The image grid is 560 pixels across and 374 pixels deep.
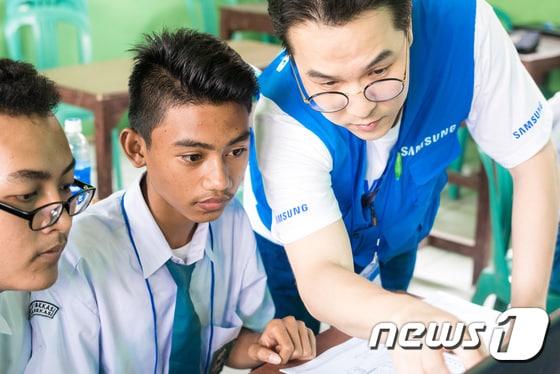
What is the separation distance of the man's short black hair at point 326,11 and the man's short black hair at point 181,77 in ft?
0.58

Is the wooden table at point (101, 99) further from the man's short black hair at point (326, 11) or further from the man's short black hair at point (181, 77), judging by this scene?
the man's short black hair at point (326, 11)

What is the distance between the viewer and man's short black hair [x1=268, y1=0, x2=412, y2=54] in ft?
3.42

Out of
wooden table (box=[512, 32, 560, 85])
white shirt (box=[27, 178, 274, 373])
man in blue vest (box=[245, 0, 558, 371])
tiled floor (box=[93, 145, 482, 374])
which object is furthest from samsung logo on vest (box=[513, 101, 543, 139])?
wooden table (box=[512, 32, 560, 85])

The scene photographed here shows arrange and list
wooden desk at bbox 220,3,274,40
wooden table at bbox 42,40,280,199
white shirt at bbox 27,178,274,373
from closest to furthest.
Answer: white shirt at bbox 27,178,274,373, wooden table at bbox 42,40,280,199, wooden desk at bbox 220,3,274,40

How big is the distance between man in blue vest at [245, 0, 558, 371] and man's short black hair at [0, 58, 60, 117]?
0.33 metres

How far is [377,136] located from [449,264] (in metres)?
2.18

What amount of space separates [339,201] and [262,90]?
0.23 meters

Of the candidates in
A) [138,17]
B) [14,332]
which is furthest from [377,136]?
[138,17]

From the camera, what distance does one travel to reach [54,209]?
3.43 feet

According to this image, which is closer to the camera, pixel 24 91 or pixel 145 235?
pixel 24 91

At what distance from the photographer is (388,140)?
1325 millimetres

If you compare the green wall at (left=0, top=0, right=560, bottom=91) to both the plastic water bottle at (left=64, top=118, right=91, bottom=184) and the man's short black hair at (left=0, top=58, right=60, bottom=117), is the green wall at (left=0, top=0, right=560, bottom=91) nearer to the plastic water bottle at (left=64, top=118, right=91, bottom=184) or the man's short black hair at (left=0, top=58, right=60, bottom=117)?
the plastic water bottle at (left=64, top=118, right=91, bottom=184)

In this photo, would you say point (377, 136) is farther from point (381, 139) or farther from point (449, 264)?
point (449, 264)

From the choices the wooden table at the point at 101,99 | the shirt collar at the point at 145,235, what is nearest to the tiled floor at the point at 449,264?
the wooden table at the point at 101,99
